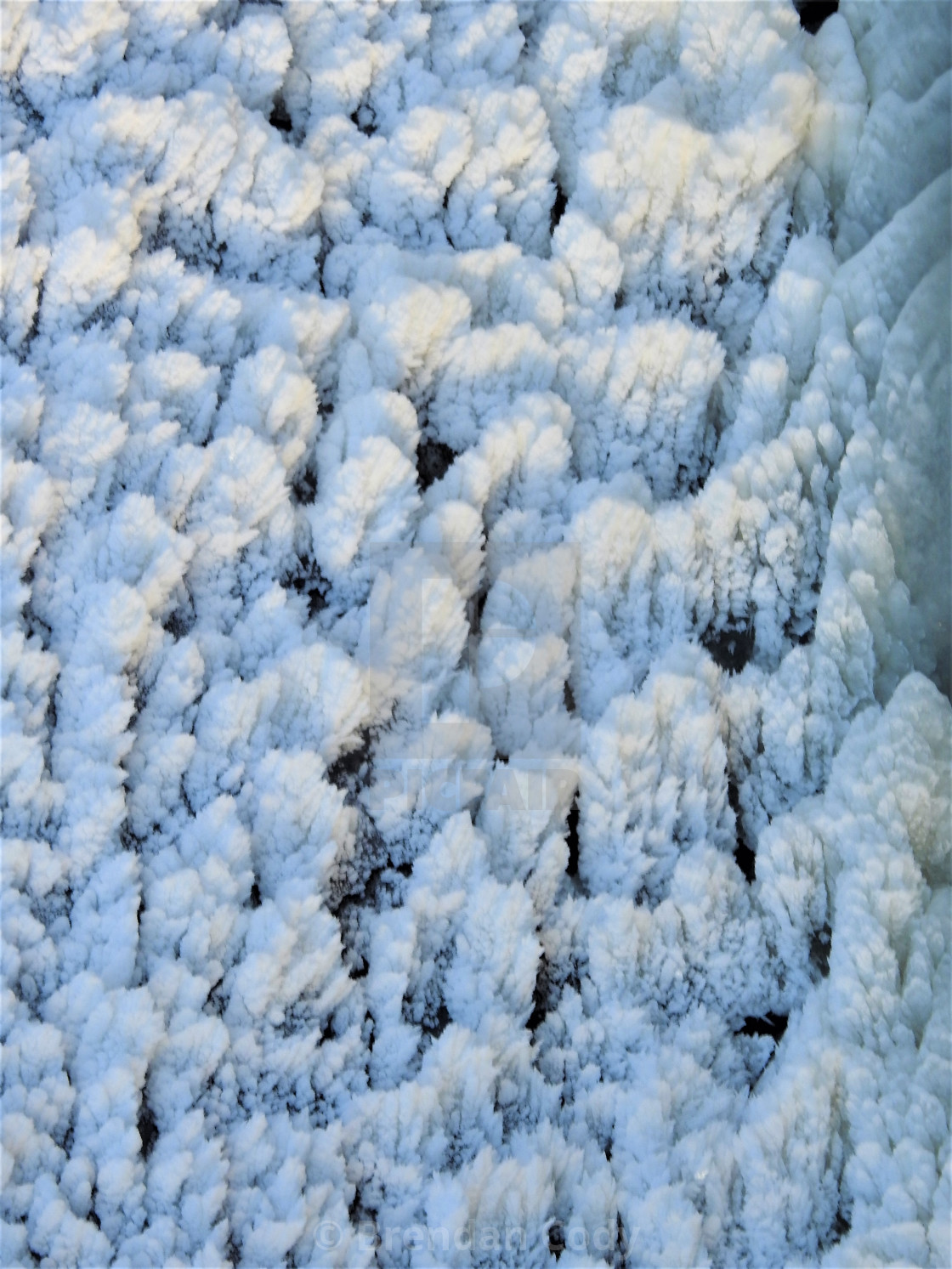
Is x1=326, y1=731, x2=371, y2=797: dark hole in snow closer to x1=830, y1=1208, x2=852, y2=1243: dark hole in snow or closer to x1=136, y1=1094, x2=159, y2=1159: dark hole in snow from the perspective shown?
x1=136, y1=1094, x2=159, y2=1159: dark hole in snow

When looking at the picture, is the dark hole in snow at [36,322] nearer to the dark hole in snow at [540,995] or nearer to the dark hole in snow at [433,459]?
the dark hole in snow at [433,459]

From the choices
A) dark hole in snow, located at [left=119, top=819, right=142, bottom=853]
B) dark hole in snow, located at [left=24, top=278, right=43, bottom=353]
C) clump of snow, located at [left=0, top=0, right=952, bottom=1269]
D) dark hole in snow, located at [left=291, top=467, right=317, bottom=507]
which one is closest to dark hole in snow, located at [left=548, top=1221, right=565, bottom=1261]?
clump of snow, located at [left=0, top=0, right=952, bottom=1269]

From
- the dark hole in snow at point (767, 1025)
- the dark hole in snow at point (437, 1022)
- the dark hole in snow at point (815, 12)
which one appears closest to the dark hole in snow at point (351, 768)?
the dark hole in snow at point (437, 1022)

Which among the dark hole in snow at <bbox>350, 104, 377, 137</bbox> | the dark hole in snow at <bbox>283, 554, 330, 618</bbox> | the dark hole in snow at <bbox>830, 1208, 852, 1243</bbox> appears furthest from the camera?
the dark hole in snow at <bbox>350, 104, 377, 137</bbox>

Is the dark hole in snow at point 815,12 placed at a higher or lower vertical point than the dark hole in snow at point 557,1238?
higher

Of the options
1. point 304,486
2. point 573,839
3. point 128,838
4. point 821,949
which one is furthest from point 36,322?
point 821,949

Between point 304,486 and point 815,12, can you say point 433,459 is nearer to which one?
point 304,486
